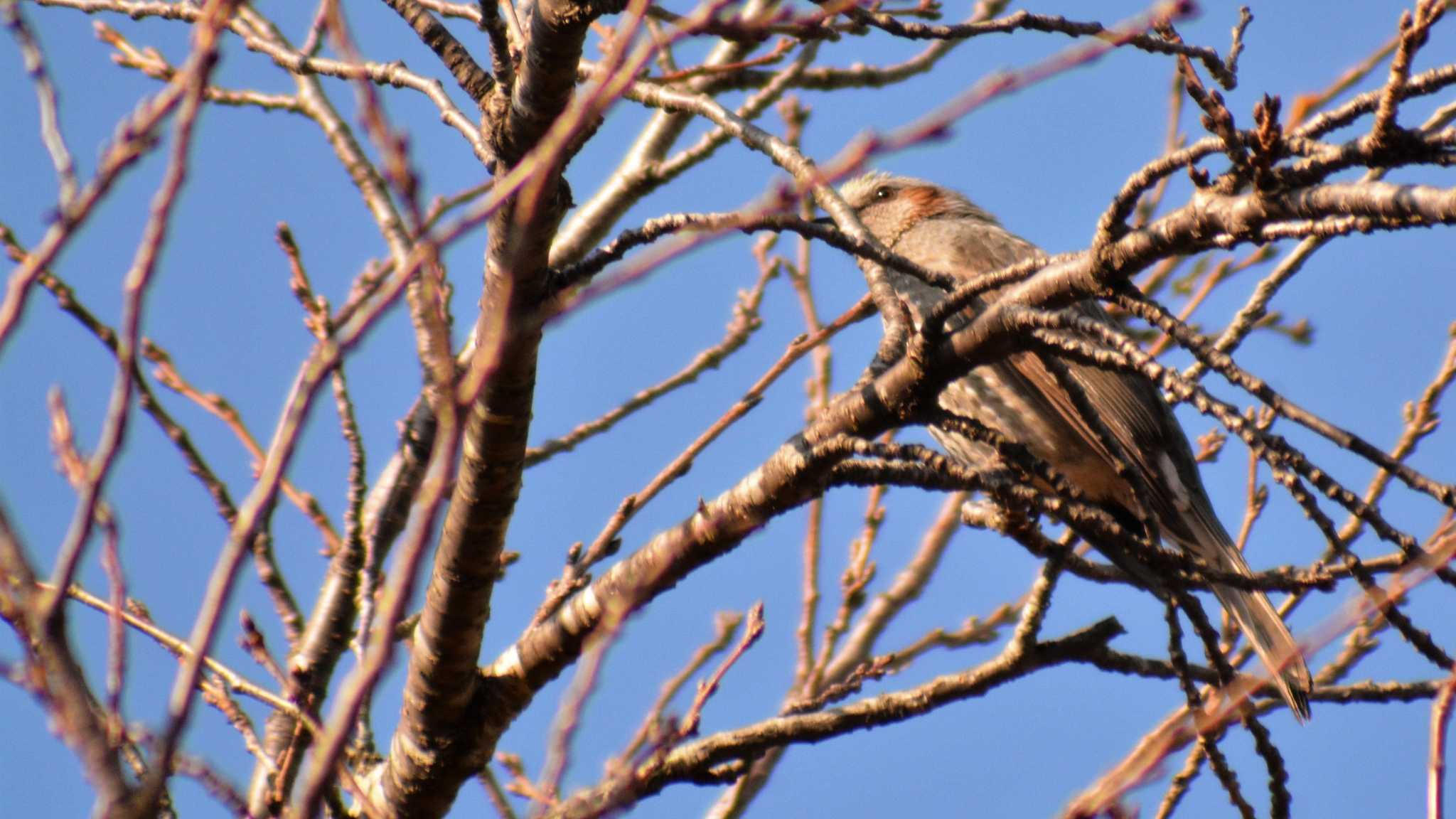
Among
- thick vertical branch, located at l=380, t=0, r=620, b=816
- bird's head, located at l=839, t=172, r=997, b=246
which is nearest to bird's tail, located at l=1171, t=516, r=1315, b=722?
thick vertical branch, located at l=380, t=0, r=620, b=816

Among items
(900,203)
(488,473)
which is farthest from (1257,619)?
(900,203)

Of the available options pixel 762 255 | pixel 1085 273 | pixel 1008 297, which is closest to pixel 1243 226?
pixel 1085 273

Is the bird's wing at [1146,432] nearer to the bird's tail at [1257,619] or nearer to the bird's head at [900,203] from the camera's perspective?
the bird's tail at [1257,619]

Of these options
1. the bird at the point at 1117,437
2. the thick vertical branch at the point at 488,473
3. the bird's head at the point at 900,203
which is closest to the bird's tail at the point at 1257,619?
the bird at the point at 1117,437

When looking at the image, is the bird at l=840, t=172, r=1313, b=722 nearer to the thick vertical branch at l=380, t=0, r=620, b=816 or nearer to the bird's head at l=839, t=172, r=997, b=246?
the bird's head at l=839, t=172, r=997, b=246

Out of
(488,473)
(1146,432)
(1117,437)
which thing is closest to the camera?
(488,473)

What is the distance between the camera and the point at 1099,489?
15.8 feet

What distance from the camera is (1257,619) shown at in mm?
3977

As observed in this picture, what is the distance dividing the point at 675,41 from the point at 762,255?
409 centimetres

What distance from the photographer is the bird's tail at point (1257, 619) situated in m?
3.33

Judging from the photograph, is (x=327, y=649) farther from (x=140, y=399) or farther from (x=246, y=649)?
(x=246, y=649)

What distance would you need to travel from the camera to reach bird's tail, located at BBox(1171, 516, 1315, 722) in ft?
10.9

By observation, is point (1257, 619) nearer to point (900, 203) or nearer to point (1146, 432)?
point (1146, 432)

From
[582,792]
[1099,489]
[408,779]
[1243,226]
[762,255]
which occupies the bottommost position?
[1243,226]
